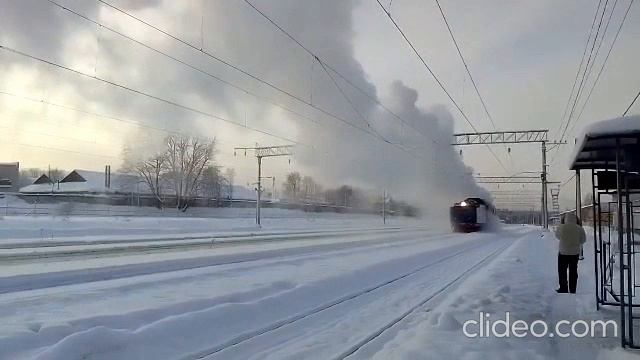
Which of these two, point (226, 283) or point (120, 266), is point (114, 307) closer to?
point (226, 283)

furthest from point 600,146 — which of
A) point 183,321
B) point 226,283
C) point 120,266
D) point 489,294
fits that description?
point 120,266

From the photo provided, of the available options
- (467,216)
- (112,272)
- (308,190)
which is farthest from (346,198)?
(112,272)

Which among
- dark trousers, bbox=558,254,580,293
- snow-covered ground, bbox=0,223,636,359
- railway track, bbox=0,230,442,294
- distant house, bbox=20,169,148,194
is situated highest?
distant house, bbox=20,169,148,194

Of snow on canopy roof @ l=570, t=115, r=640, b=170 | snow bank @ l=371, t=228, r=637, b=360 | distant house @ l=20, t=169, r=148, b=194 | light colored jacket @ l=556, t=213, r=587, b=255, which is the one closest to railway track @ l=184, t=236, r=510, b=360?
snow bank @ l=371, t=228, r=637, b=360

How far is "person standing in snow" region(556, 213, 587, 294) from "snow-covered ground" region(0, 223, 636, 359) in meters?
0.33

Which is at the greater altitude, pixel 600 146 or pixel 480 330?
pixel 600 146

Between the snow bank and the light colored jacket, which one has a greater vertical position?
the light colored jacket

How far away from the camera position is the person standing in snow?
11.8 metres

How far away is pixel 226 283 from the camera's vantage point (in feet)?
43.4

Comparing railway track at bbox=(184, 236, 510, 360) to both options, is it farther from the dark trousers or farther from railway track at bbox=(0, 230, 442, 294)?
railway track at bbox=(0, 230, 442, 294)

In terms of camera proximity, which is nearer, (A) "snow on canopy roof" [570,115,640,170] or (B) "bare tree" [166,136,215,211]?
(A) "snow on canopy roof" [570,115,640,170]

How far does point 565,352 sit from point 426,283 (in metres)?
7.84

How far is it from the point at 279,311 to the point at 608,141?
5930 mm

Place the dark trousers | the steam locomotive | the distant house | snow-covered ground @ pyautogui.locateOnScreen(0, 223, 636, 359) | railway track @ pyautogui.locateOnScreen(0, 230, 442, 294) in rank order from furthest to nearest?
the distant house, the steam locomotive, railway track @ pyautogui.locateOnScreen(0, 230, 442, 294), the dark trousers, snow-covered ground @ pyautogui.locateOnScreen(0, 223, 636, 359)
